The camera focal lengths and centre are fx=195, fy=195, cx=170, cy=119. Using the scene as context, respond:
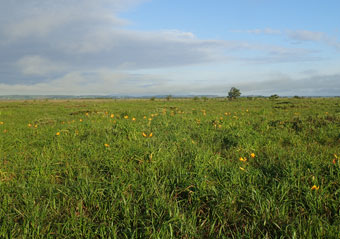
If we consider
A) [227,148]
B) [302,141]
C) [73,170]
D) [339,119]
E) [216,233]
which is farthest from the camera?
[339,119]

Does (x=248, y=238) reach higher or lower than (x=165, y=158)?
lower

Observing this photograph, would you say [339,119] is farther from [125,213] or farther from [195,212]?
[125,213]

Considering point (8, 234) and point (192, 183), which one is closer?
point (8, 234)

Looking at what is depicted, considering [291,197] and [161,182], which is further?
[161,182]

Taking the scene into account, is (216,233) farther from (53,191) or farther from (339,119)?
(339,119)

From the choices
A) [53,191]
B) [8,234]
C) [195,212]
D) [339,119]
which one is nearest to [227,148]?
[195,212]

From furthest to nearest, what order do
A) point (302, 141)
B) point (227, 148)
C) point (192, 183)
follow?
point (302, 141), point (227, 148), point (192, 183)

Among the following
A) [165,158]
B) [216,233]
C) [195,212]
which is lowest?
[216,233]

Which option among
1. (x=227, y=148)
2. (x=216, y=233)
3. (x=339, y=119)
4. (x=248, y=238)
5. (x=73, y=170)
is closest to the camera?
(x=248, y=238)

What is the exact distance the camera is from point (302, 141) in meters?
5.25

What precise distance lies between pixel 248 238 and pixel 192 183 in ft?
3.18

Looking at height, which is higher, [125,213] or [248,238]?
[125,213]

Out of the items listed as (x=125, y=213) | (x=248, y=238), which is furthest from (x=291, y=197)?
(x=125, y=213)

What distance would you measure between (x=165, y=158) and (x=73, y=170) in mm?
1640
